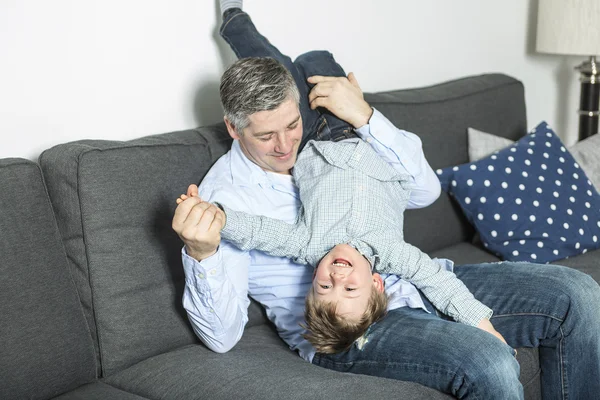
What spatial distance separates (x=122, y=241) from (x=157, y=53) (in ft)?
2.20

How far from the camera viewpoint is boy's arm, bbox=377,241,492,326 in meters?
1.91

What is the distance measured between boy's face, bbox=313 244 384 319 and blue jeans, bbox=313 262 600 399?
107 millimetres

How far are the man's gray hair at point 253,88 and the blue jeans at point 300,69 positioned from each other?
0.69ft

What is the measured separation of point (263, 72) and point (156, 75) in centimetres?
50

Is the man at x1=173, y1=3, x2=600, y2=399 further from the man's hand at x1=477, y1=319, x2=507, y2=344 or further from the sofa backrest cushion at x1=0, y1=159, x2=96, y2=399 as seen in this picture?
the sofa backrest cushion at x1=0, y1=159, x2=96, y2=399

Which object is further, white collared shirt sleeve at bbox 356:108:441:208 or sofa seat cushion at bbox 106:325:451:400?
white collared shirt sleeve at bbox 356:108:441:208

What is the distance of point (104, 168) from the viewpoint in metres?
1.91

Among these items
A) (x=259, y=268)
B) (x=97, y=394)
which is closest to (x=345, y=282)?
(x=259, y=268)

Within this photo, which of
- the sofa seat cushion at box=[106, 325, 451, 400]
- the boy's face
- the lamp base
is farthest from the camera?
the lamp base

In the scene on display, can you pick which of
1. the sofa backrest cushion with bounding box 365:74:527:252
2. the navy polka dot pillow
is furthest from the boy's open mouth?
the navy polka dot pillow

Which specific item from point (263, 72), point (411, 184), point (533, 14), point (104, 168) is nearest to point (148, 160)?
point (104, 168)

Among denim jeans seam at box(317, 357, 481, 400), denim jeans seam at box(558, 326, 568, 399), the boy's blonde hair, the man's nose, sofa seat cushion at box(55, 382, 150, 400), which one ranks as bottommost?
denim jeans seam at box(558, 326, 568, 399)

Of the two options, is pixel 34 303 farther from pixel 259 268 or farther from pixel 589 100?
pixel 589 100

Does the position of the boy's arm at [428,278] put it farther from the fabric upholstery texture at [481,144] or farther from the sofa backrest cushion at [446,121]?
the fabric upholstery texture at [481,144]
